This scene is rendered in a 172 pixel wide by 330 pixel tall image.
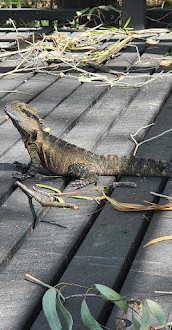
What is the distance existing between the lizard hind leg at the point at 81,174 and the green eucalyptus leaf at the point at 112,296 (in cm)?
134

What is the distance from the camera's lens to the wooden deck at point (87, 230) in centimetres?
264

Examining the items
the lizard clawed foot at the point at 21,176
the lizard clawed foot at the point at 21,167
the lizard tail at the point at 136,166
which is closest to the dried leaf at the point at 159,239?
the lizard tail at the point at 136,166

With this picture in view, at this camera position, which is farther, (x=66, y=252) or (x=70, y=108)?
(x=70, y=108)

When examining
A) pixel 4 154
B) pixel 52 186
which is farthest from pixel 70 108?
pixel 52 186

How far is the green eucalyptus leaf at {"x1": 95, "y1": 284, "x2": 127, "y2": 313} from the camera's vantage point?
8.04 ft

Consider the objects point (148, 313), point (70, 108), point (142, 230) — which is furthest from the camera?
point (70, 108)

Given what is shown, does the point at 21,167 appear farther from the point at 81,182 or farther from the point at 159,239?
the point at 159,239

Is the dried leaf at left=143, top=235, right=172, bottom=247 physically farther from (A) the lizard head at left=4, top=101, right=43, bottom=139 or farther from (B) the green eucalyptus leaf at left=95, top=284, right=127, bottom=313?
(A) the lizard head at left=4, top=101, right=43, bottom=139

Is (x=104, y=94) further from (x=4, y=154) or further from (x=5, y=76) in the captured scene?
(x=4, y=154)

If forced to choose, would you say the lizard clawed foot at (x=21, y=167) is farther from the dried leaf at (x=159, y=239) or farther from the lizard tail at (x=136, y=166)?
the dried leaf at (x=159, y=239)

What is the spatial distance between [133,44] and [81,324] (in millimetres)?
5392

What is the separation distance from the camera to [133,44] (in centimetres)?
739

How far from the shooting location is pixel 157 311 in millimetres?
2377

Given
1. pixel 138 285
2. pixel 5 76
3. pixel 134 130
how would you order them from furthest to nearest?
pixel 5 76
pixel 134 130
pixel 138 285
